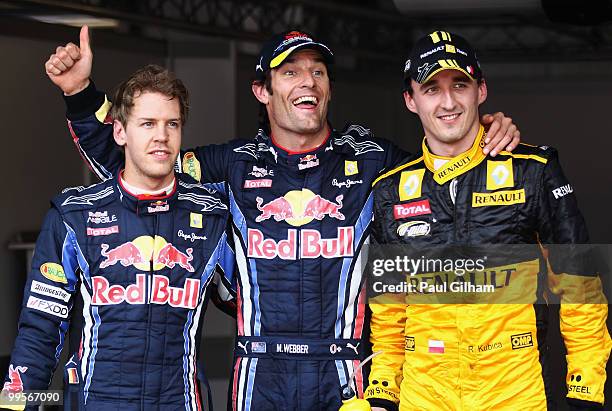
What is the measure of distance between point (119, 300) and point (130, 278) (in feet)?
0.23

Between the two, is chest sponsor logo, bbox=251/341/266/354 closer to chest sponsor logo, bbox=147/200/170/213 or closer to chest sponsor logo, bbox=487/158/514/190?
chest sponsor logo, bbox=147/200/170/213

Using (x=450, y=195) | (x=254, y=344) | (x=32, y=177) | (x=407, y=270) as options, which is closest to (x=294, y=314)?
(x=254, y=344)

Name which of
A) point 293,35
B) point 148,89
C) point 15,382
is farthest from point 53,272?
point 293,35

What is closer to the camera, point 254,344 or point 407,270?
point 407,270

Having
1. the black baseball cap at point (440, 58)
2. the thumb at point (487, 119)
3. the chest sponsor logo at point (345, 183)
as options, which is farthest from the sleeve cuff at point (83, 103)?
the thumb at point (487, 119)

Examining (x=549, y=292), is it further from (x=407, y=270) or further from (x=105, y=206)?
(x=105, y=206)

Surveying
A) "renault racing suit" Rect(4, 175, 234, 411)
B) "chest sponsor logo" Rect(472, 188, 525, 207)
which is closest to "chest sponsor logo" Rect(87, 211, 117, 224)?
"renault racing suit" Rect(4, 175, 234, 411)

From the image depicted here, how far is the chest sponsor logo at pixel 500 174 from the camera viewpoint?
271 cm

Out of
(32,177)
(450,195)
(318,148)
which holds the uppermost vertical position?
(32,177)

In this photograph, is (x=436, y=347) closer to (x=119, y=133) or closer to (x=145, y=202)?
(x=145, y=202)

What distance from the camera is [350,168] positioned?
10.4ft

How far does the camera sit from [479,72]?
2.82 m

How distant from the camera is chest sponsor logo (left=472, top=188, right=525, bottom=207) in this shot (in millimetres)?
2676

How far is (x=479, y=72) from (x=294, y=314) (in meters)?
0.91
